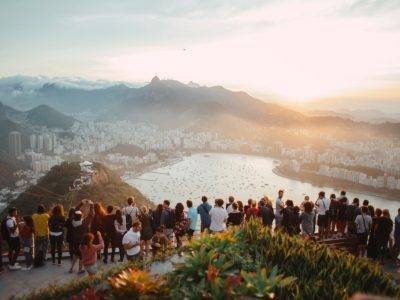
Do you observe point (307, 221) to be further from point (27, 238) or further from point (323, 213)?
point (27, 238)

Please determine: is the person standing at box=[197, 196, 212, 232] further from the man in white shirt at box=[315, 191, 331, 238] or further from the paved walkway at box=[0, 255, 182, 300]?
the man in white shirt at box=[315, 191, 331, 238]

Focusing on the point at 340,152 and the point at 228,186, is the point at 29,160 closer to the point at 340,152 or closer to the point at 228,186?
the point at 228,186

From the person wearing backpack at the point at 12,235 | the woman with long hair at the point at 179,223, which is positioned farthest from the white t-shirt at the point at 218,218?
the person wearing backpack at the point at 12,235

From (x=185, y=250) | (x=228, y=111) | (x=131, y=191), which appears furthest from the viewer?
(x=228, y=111)

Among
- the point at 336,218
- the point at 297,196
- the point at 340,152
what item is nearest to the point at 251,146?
the point at 340,152

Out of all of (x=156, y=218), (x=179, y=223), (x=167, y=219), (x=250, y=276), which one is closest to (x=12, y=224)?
(x=156, y=218)

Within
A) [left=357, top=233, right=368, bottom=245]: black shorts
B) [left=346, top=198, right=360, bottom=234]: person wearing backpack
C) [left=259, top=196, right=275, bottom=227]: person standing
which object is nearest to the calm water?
[left=346, top=198, right=360, bottom=234]: person wearing backpack

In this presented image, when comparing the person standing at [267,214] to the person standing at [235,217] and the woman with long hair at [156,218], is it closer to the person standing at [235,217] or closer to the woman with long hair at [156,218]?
the person standing at [235,217]
